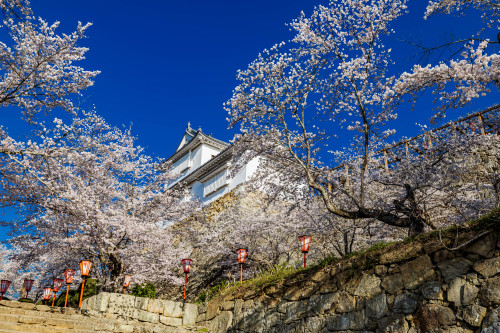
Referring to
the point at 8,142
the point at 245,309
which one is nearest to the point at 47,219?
the point at 8,142

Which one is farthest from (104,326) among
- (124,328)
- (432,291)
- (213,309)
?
(432,291)

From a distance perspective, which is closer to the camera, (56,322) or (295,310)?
(295,310)

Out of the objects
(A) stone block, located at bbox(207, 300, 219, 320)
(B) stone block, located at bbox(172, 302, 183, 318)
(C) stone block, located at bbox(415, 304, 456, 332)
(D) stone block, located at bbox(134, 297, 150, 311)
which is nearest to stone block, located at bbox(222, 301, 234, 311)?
(A) stone block, located at bbox(207, 300, 219, 320)

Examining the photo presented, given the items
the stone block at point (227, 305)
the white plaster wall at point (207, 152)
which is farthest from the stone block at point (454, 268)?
the white plaster wall at point (207, 152)

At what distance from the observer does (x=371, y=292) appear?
18.9 ft

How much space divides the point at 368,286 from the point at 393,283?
44 cm

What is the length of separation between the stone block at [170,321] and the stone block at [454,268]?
6373mm

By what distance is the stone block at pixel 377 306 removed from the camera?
5.49 m

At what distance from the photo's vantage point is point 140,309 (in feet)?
29.1

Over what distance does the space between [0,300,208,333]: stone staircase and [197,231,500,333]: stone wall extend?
260 centimetres

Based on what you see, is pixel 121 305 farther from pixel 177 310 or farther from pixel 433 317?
pixel 433 317

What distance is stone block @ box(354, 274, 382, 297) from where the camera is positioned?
5.72 metres

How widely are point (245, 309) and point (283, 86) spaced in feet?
16.2

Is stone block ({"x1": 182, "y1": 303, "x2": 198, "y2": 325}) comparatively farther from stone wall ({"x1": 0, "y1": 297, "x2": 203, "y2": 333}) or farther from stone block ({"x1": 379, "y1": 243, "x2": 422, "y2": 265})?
stone block ({"x1": 379, "y1": 243, "x2": 422, "y2": 265})
